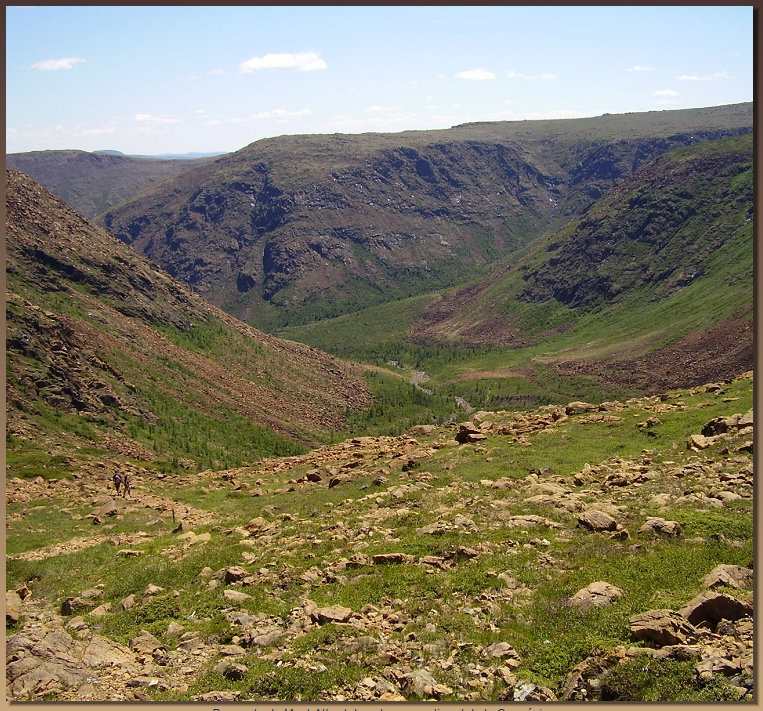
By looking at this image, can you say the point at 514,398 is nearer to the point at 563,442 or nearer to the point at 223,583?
the point at 563,442

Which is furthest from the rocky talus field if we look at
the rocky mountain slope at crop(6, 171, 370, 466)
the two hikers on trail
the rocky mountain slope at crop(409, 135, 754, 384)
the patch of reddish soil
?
the rocky mountain slope at crop(409, 135, 754, 384)

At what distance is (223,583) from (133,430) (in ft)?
107

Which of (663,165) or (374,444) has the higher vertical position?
(663,165)

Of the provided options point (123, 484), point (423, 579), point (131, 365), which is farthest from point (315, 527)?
point (131, 365)

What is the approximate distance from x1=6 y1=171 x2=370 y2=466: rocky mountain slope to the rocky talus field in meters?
12.5

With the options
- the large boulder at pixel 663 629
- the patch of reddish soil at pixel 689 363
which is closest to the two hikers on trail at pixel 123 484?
the large boulder at pixel 663 629

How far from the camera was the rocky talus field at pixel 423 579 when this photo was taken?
12.3 m

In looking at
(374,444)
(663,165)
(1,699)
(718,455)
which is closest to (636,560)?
(718,455)

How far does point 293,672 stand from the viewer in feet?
42.8

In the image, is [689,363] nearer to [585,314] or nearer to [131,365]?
[585,314]

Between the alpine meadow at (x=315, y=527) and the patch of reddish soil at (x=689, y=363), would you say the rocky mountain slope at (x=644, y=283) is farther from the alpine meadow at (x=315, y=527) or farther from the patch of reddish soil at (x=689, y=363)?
the alpine meadow at (x=315, y=527)

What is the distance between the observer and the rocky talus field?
486 inches

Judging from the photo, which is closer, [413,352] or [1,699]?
[1,699]

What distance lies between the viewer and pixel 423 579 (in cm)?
1770
